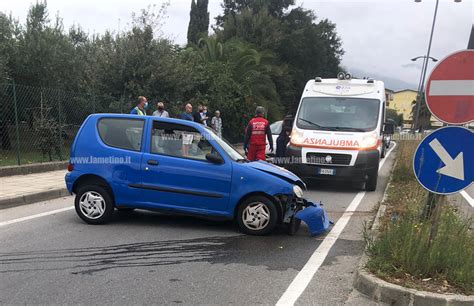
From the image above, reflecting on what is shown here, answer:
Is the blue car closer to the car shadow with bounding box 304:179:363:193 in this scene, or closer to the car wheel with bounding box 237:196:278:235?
the car wheel with bounding box 237:196:278:235

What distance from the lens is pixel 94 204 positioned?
6820 mm

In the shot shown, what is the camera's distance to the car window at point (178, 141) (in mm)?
6734

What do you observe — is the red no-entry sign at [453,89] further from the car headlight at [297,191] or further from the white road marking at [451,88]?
the car headlight at [297,191]

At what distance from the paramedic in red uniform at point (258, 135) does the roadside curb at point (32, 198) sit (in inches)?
168

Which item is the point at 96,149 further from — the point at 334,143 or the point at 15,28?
the point at 15,28

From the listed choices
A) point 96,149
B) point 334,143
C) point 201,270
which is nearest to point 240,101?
point 334,143

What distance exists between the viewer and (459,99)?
4562 mm

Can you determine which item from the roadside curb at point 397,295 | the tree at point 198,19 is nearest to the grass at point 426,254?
the roadside curb at point 397,295

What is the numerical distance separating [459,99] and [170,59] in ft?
43.5

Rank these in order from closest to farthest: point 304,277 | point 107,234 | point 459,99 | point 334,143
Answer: point 459,99 → point 304,277 → point 107,234 → point 334,143

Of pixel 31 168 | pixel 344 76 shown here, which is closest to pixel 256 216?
pixel 344 76

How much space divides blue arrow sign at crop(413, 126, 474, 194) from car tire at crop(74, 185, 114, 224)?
14.3 feet

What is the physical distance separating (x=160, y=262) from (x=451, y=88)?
3.61 m

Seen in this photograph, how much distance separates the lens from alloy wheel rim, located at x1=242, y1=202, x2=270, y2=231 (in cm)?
646
